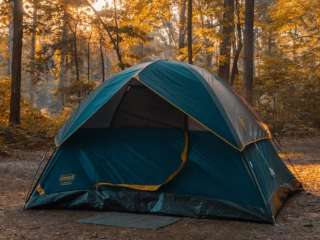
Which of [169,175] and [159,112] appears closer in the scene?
[169,175]

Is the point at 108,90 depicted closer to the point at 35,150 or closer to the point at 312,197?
the point at 312,197

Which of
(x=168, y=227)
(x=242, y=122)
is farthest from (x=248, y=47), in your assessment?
(x=168, y=227)

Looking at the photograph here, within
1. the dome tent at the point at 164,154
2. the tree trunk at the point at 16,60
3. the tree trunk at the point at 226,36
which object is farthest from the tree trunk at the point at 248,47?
the dome tent at the point at 164,154

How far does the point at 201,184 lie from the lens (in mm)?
6520

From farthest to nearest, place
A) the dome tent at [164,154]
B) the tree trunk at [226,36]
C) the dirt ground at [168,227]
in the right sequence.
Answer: the tree trunk at [226,36], the dome tent at [164,154], the dirt ground at [168,227]

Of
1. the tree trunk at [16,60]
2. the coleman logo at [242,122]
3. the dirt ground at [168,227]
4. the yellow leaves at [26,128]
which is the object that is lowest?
the dirt ground at [168,227]

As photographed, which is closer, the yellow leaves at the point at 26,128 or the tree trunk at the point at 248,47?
the yellow leaves at the point at 26,128

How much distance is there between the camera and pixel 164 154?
22.9 feet

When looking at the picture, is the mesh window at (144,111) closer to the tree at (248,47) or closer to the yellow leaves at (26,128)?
the yellow leaves at (26,128)

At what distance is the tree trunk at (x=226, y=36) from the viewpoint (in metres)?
19.5

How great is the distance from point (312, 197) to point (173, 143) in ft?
8.51

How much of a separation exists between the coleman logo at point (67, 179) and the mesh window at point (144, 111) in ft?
3.46

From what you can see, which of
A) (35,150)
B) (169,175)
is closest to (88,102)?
(169,175)

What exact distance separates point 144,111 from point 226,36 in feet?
42.9
